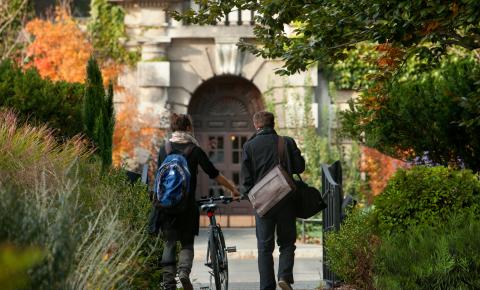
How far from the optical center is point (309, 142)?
23734 millimetres

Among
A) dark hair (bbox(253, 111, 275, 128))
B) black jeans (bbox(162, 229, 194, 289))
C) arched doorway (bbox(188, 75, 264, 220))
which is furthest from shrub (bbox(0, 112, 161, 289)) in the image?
arched doorway (bbox(188, 75, 264, 220))

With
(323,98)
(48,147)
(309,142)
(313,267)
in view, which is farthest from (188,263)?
(323,98)

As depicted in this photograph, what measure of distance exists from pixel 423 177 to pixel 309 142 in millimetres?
13568

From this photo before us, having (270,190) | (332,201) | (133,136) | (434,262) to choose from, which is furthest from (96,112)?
(434,262)

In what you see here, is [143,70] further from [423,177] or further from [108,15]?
[423,177]

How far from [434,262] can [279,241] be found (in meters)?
2.64

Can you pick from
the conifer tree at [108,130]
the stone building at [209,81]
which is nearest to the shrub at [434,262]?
the conifer tree at [108,130]

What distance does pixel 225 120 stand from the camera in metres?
25.5

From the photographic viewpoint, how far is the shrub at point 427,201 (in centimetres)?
986

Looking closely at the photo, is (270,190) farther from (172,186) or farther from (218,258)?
(172,186)

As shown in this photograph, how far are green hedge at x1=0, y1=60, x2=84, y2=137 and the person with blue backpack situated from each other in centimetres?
837

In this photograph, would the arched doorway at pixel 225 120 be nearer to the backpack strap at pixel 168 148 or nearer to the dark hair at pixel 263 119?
the dark hair at pixel 263 119

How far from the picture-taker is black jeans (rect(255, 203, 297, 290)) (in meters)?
10.9

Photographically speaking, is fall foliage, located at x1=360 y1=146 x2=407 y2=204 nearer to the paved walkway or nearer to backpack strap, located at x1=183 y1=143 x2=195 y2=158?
the paved walkway
